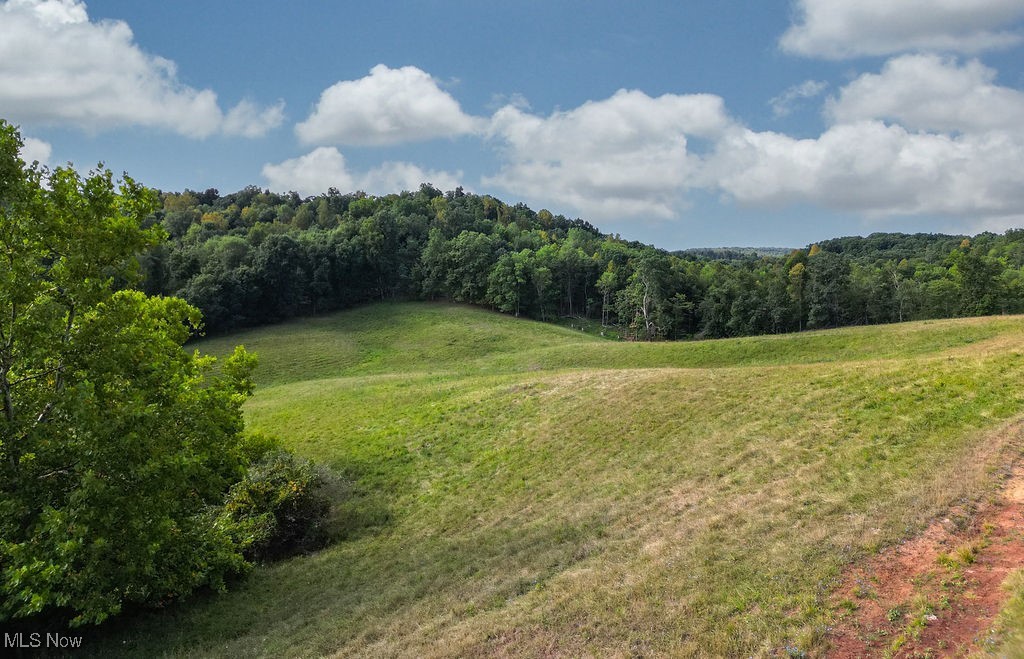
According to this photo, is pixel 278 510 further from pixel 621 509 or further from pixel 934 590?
pixel 934 590

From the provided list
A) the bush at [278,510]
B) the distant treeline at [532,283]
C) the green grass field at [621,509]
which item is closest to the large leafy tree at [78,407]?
the green grass field at [621,509]

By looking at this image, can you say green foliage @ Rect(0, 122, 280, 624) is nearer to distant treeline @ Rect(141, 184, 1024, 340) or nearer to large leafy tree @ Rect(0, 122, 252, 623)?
large leafy tree @ Rect(0, 122, 252, 623)

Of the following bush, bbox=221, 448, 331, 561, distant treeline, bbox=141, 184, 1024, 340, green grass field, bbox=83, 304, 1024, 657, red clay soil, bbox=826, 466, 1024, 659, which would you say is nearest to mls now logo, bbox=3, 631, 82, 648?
green grass field, bbox=83, 304, 1024, 657

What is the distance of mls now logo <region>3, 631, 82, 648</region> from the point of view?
12383 mm

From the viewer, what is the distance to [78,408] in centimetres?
Answer: 1116

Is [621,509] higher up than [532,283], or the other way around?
[532,283]

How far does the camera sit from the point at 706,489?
1523cm

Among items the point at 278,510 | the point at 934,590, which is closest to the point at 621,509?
the point at 934,590

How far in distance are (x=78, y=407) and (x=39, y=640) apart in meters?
6.39

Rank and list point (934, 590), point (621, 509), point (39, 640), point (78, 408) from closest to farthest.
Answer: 1. point (934, 590)
2. point (78, 408)
3. point (39, 640)
4. point (621, 509)

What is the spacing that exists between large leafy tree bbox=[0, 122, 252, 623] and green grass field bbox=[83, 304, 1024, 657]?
10.8 ft

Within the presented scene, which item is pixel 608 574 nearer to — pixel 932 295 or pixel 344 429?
pixel 344 429

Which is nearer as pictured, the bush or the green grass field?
the green grass field

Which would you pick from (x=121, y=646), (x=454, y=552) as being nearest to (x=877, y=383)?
(x=454, y=552)
